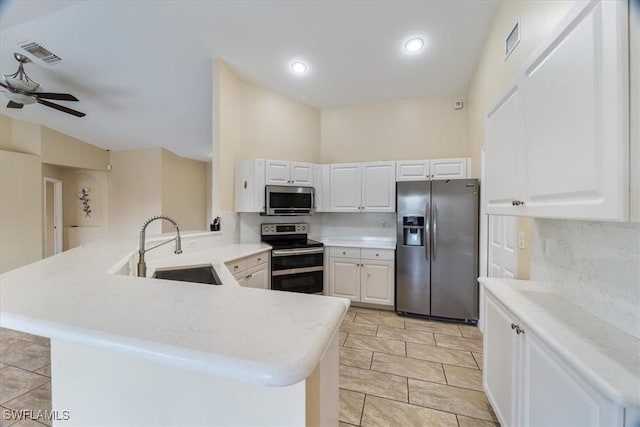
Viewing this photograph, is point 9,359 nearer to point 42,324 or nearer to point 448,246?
point 42,324

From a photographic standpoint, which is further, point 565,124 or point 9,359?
point 9,359

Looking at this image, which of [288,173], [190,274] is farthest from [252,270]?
[288,173]

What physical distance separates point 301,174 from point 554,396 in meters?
3.40

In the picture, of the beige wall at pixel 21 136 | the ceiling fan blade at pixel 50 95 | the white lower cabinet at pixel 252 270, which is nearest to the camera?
the white lower cabinet at pixel 252 270

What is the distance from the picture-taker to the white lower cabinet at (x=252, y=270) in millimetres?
2742

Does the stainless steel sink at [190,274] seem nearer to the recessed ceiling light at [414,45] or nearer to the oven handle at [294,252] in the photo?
the oven handle at [294,252]

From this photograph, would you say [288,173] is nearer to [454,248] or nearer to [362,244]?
[362,244]

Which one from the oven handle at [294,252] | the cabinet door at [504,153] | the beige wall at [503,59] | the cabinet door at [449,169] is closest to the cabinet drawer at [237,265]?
the oven handle at [294,252]

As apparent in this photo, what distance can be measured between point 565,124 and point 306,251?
296 cm

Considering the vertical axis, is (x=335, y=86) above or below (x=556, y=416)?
above

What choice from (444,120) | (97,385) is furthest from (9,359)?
(444,120)

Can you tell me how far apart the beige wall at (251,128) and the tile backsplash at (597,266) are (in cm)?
319

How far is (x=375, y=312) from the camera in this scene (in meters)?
3.59

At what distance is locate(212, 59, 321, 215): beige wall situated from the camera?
333 centimetres
